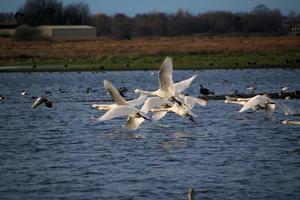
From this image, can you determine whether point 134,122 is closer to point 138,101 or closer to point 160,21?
point 138,101

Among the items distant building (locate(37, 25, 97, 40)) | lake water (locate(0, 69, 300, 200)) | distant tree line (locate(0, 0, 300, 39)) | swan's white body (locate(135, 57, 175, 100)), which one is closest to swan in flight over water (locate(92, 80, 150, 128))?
lake water (locate(0, 69, 300, 200))

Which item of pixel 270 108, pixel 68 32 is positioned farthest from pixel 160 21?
pixel 270 108

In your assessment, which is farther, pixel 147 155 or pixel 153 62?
pixel 153 62

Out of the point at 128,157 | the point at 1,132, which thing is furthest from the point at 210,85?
the point at 128,157

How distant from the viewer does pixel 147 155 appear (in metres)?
19.5

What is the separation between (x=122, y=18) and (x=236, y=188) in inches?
5879

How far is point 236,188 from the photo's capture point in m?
15.4

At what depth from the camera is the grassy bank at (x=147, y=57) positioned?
2162 inches

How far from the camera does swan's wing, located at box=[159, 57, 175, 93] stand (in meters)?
21.0

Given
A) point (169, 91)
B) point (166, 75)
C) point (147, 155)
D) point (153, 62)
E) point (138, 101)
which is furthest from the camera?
point (153, 62)

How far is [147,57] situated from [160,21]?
84.3 m

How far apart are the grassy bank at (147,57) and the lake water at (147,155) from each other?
22.5m

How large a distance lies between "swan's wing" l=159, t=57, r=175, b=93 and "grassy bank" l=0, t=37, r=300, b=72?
31305 millimetres

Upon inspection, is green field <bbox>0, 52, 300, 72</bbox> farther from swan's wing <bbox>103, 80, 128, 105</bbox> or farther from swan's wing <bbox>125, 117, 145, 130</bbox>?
swan's wing <bbox>103, 80, 128, 105</bbox>
